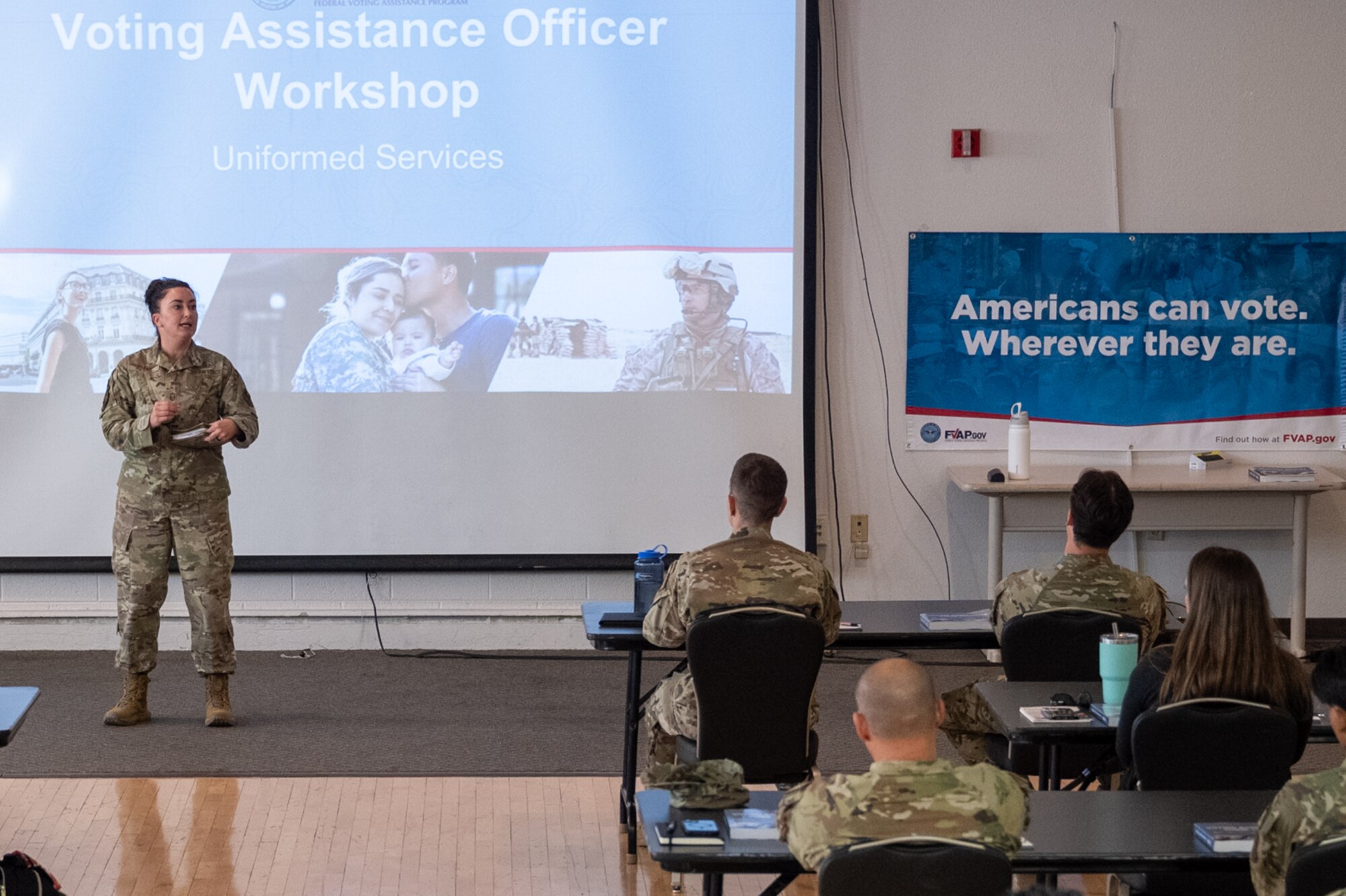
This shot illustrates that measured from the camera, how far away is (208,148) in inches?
234

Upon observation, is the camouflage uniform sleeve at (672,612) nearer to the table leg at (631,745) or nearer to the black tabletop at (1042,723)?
the table leg at (631,745)

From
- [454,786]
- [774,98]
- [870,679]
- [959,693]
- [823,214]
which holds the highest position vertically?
[774,98]

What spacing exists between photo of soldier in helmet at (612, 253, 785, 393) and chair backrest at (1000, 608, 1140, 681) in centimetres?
286

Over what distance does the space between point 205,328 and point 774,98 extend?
2.63 m

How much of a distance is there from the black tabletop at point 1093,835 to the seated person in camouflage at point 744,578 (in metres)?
0.81

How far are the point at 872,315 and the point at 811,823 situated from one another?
4355mm

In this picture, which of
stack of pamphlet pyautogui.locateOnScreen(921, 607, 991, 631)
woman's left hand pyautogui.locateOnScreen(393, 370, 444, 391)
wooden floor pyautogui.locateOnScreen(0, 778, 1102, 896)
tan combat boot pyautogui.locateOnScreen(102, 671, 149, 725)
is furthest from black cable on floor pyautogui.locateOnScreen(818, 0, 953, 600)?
tan combat boot pyautogui.locateOnScreen(102, 671, 149, 725)

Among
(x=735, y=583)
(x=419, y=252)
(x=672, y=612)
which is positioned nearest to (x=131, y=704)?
(x=419, y=252)

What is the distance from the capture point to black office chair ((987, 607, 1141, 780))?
3.36 metres

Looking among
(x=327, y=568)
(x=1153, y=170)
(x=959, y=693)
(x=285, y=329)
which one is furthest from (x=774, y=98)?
(x=959, y=693)

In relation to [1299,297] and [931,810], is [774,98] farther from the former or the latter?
[931,810]

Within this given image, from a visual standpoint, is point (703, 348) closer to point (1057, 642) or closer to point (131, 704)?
point (131, 704)

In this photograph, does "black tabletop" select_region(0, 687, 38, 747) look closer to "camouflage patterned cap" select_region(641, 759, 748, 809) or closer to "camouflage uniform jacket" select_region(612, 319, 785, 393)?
"camouflage patterned cap" select_region(641, 759, 748, 809)

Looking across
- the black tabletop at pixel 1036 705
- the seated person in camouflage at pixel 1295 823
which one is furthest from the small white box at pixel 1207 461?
the seated person in camouflage at pixel 1295 823
